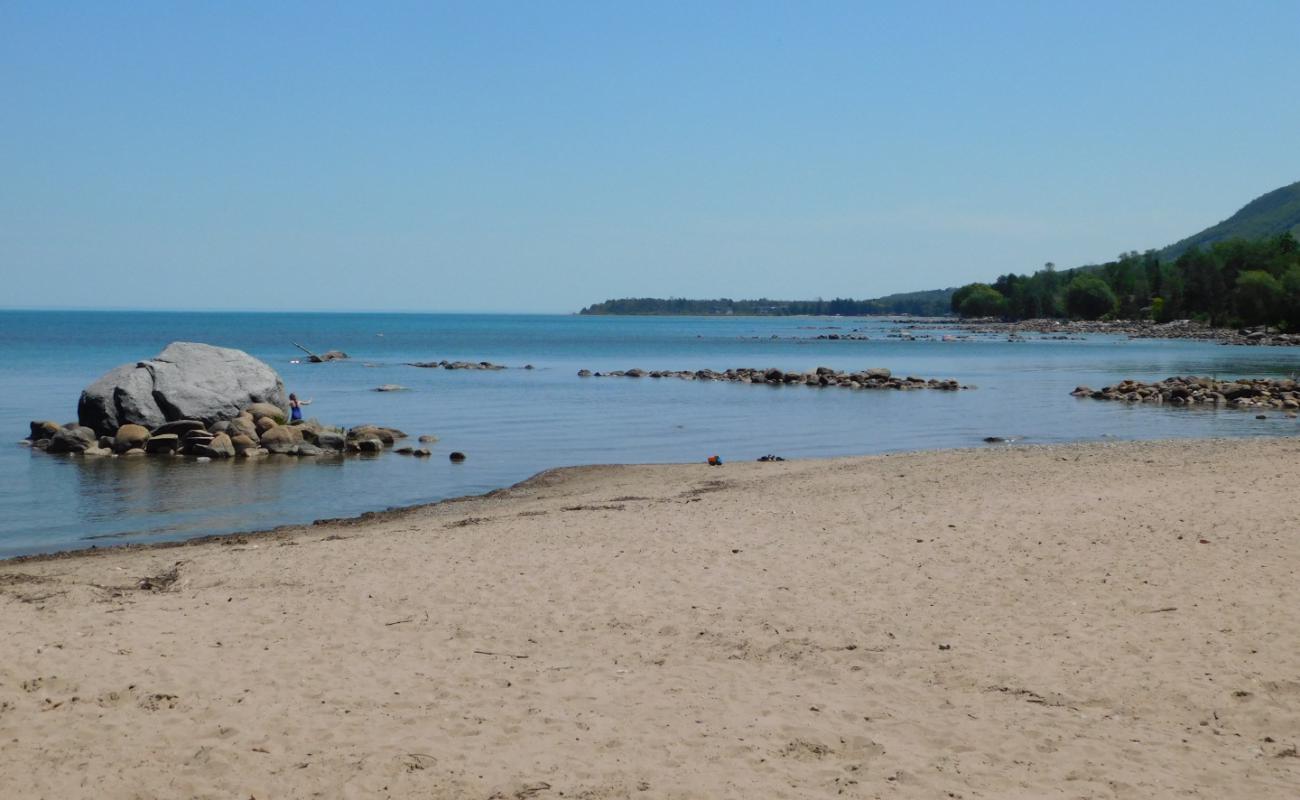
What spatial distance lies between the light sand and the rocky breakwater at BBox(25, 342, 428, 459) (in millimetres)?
12645

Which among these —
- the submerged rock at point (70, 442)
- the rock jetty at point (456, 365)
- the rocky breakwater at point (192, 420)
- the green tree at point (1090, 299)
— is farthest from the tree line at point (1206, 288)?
the submerged rock at point (70, 442)

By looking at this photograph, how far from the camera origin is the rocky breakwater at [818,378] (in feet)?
182

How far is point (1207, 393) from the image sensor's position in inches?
1777

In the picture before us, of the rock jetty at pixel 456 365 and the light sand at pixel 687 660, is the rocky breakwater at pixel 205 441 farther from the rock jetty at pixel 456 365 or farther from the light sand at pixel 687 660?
the rock jetty at pixel 456 365

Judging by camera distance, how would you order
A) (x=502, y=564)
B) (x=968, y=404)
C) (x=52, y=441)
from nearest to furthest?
(x=502, y=564)
(x=52, y=441)
(x=968, y=404)

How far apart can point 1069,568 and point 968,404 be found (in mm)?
33748

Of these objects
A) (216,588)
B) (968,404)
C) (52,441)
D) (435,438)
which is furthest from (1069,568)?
(968,404)

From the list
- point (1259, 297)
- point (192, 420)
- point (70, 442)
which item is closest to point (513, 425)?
point (192, 420)

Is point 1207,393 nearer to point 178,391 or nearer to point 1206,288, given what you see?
point 178,391

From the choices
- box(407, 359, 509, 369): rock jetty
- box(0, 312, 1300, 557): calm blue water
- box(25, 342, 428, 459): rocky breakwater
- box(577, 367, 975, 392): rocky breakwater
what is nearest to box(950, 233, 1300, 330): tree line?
box(0, 312, 1300, 557): calm blue water

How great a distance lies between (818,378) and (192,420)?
119 feet

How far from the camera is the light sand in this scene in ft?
23.4

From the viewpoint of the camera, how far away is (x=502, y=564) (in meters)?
12.9

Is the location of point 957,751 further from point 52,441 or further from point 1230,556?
point 52,441
